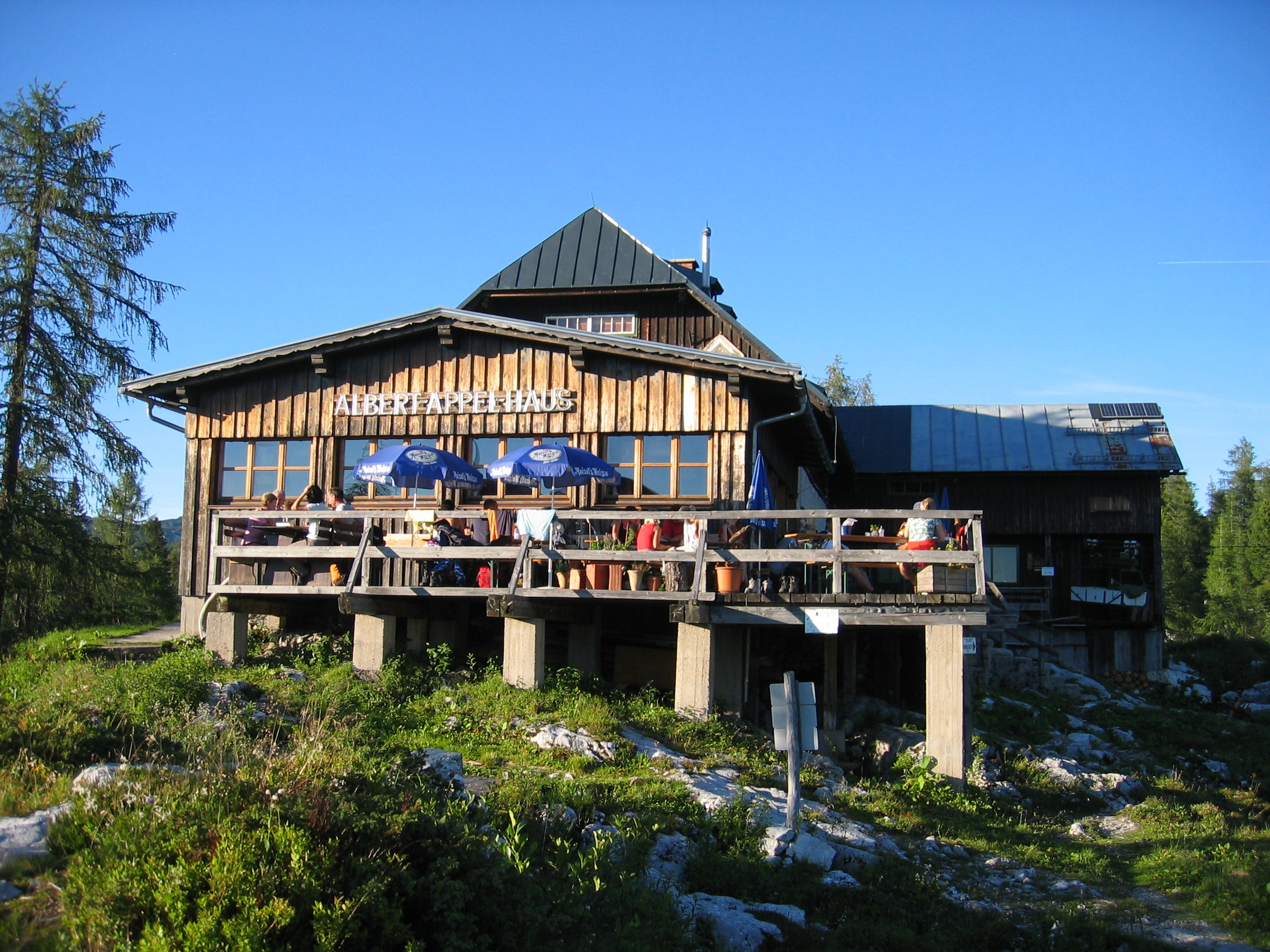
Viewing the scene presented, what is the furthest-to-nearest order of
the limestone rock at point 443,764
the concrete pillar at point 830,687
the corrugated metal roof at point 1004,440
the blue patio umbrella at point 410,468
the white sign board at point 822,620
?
1. the corrugated metal roof at point 1004,440
2. the concrete pillar at point 830,687
3. the blue patio umbrella at point 410,468
4. the white sign board at point 822,620
5. the limestone rock at point 443,764

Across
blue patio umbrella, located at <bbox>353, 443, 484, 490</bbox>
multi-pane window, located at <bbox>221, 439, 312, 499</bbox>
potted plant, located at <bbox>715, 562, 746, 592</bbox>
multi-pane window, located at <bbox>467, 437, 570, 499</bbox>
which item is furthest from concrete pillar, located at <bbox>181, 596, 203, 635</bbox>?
potted plant, located at <bbox>715, 562, 746, 592</bbox>

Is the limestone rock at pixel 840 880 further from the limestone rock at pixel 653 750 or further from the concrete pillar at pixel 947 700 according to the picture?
the concrete pillar at pixel 947 700

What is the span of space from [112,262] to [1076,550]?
2458cm

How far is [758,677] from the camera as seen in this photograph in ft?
60.4

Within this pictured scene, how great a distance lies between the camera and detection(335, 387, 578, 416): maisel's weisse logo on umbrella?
19547mm

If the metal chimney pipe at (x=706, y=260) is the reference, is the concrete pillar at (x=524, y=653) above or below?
below

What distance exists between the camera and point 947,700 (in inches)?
582

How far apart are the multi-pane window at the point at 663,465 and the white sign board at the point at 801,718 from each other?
24.4ft

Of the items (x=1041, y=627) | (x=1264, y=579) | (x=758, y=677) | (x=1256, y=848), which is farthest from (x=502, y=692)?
(x=1264, y=579)

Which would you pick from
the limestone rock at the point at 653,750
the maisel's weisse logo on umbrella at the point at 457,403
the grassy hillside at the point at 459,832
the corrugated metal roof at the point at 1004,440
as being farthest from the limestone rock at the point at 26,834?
the corrugated metal roof at the point at 1004,440

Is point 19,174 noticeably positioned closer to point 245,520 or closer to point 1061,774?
point 245,520

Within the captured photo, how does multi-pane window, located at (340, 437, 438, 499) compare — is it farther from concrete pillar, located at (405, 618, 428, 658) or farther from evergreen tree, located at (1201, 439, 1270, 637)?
evergreen tree, located at (1201, 439, 1270, 637)

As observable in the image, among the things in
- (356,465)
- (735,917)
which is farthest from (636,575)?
(735,917)

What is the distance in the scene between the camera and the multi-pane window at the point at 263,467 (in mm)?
20562
